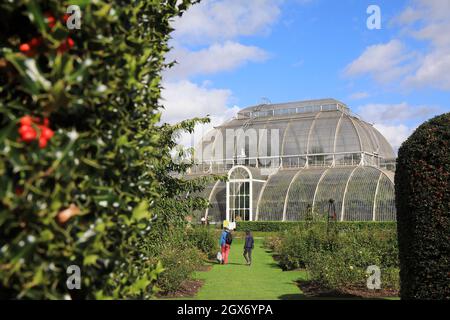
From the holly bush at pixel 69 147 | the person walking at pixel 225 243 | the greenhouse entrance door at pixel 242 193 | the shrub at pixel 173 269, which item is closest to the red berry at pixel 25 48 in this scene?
the holly bush at pixel 69 147

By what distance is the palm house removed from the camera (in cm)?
3981

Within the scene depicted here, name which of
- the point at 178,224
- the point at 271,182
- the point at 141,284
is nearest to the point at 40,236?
the point at 141,284

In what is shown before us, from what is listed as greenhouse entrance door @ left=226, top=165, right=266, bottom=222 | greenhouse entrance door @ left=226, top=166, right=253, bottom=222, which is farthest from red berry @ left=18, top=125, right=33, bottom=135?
greenhouse entrance door @ left=226, top=166, right=253, bottom=222

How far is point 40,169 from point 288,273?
1509cm

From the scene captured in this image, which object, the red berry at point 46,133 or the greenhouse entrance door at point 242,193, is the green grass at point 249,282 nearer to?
the red berry at point 46,133

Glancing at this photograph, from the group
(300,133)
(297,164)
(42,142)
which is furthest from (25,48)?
(300,133)

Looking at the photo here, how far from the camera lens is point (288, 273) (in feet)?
54.9

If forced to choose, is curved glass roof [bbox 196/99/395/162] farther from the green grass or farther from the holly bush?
the holly bush

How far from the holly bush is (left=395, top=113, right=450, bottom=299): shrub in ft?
16.4

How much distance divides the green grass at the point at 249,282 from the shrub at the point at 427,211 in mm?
4865

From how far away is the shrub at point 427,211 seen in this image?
689 centimetres

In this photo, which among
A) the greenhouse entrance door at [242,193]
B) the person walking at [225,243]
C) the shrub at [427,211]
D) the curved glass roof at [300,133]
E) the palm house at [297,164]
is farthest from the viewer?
the curved glass roof at [300,133]
